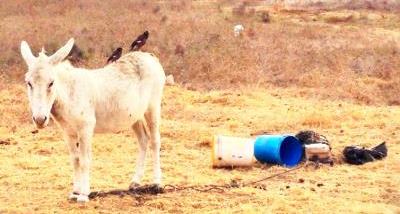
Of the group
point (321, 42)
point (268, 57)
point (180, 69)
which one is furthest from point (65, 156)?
point (321, 42)

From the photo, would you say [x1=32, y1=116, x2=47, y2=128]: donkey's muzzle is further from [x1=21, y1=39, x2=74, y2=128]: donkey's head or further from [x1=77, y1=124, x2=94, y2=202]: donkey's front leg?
[x1=77, y1=124, x2=94, y2=202]: donkey's front leg

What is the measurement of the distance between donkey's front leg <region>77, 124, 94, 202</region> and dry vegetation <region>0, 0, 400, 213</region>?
17 cm

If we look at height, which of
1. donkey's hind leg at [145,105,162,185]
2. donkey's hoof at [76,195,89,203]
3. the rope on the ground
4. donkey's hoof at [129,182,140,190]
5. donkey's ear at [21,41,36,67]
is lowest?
donkey's hoof at [76,195,89,203]

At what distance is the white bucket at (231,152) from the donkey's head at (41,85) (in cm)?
334

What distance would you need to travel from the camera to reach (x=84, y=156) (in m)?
8.06

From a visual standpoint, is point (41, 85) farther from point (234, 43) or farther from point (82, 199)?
point (234, 43)

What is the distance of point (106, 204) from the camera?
8.15 meters

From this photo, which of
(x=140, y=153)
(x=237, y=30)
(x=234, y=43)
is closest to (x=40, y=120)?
(x=140, y=153)

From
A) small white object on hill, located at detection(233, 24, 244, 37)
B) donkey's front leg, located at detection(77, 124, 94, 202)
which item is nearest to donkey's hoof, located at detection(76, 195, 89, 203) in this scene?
donkey's front leg, located at detection(77, 124, 94, 202)

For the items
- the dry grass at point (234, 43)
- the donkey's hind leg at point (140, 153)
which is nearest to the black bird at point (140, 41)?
the donkey's hind leg at point (140, 153)

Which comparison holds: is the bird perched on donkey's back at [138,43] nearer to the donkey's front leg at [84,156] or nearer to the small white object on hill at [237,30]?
the donkey's front leg at [84,156]

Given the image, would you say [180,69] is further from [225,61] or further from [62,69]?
[62,69]

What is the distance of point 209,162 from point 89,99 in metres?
3.21

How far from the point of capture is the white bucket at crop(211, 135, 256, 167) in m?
10.3
